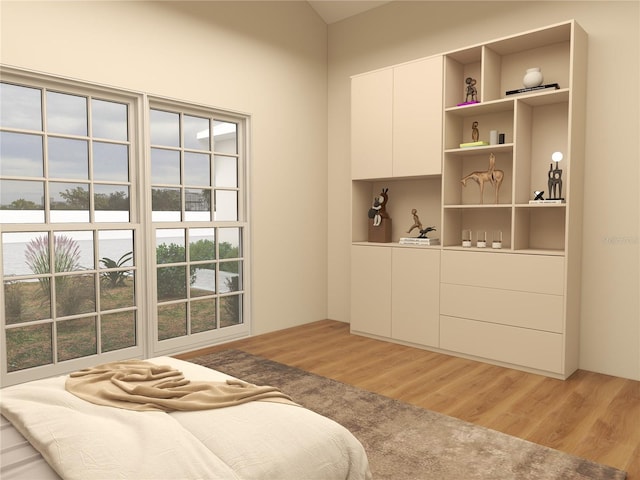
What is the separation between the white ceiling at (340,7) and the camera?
459cm

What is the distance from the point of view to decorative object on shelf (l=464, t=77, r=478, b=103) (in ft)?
12.6

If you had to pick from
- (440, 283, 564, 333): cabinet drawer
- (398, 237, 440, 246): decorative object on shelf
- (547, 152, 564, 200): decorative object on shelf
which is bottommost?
(440, 283, 564, 333): cabinet drawer

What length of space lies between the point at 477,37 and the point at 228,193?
2.51 metres

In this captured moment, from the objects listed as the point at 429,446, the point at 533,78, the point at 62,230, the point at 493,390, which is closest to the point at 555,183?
the point at 533,78

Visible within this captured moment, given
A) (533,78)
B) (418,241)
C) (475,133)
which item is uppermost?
(533,78)

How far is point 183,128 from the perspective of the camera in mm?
3895

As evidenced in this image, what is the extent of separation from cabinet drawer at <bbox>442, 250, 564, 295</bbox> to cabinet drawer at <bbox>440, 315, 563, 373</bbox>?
12.2 inches

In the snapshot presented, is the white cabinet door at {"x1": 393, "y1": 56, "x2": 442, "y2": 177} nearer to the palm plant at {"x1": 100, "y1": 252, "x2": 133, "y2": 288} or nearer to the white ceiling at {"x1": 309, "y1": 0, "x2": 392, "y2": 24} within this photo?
the white ceiling at {"x1": 309, "y1": 0, "x2": 392, "y2": 24}

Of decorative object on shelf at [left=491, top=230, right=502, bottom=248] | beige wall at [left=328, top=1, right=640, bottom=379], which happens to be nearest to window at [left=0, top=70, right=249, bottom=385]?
decorative object on shelf at [left=491, top=230, right=502, bottom=248]

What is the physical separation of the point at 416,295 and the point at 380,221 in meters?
0.80

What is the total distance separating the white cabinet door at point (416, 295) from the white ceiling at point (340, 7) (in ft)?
7.95

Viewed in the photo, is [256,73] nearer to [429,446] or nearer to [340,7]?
[340,7]

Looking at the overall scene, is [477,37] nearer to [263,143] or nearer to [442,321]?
[263,143]

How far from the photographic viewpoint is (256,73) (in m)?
4.34
